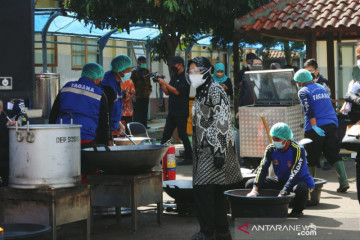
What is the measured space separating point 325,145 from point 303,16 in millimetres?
5221

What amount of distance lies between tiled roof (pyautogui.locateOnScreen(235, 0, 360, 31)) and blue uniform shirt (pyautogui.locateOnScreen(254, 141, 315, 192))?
6492 mm

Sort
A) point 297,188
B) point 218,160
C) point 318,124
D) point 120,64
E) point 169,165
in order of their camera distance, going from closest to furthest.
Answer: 1. point 218,160
2. point 297,188
3. point 120,64
4. point 169,165
5. point 318,124

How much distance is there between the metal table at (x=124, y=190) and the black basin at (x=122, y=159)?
94 millimetres

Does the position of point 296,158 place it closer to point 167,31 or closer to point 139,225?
point 139,225

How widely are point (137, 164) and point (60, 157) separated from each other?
123 cm

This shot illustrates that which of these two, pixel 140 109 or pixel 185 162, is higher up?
pixel 140 109

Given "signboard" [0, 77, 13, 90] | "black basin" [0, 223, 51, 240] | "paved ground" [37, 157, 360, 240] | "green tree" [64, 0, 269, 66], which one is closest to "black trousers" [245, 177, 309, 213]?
"paved ground" [37, 157, 360, 240]

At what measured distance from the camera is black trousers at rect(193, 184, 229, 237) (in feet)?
24.0

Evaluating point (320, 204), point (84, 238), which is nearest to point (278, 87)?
point (320, 204)

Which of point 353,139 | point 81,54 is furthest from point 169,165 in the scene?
point 81,54

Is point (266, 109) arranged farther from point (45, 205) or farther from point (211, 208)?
point (45, 205)

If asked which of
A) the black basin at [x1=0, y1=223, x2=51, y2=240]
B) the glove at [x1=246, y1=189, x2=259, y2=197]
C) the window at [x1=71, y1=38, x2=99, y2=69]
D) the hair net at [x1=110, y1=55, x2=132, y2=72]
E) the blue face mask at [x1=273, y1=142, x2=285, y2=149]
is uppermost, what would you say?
the window at [x1=71, y1=38, x2=99, y2=69]

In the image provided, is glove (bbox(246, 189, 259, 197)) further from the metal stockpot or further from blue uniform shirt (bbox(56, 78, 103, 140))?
the metal stockpot

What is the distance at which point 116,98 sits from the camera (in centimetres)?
959
